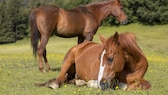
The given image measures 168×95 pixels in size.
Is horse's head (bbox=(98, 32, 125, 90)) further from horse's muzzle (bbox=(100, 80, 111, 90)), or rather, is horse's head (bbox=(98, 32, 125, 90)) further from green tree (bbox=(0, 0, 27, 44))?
green tree (bbox=(0, 0, 27, 44))

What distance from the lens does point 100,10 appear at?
47.2ft

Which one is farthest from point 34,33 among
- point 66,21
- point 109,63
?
point 109,63

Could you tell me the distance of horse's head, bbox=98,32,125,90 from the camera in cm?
644

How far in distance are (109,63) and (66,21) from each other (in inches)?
277

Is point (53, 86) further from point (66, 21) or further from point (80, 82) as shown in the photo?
→ point (66, 21)

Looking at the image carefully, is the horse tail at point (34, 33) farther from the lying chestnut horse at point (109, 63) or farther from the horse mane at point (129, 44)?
the horse mane at point (129, 44)

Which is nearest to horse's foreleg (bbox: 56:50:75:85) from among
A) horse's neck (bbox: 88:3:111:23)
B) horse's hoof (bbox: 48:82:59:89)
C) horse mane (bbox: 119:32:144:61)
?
horse's hoof (bbox: 48:82:59:89)

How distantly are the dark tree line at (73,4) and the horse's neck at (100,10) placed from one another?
160 ft

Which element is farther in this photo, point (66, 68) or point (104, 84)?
point (66, 68)

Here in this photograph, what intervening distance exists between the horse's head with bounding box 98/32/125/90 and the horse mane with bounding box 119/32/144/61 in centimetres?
15

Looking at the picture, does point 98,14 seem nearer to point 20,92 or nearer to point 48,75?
point 48,75

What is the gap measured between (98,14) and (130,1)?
54486mm

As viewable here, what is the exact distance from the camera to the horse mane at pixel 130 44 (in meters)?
6.64

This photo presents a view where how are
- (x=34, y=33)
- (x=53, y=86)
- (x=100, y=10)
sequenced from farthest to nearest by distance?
(x=100, y=10) → (x=34, y=33) → (x=53, y=86)
